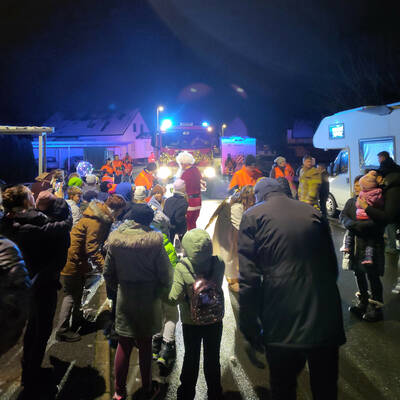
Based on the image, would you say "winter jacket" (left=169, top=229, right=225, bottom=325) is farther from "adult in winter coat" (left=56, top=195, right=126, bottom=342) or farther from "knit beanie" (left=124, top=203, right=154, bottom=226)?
"adult in winter coat" (left=56, top=195, right=126, bottom=342)

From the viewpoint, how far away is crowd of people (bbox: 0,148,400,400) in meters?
2.57

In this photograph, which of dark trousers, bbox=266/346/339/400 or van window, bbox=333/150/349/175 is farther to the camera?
van window, bbox=333/150/349/175

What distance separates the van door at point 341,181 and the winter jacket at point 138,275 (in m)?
10.4

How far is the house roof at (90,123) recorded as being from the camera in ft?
116

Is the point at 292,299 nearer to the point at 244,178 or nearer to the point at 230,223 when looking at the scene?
the point at 230,223

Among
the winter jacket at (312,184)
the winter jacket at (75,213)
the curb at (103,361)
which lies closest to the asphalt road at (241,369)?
the curb at (103,361)

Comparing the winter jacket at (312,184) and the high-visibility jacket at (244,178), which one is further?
the winter jacket at (312,184)

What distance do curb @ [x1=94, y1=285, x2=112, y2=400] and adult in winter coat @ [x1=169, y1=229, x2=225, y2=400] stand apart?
2.77ft

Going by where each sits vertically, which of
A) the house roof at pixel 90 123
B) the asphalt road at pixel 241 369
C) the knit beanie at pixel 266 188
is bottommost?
the asphalt road at pixel 241 369

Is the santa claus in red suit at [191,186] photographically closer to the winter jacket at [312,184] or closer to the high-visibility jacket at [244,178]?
the high-visibility jacket at [244,178]

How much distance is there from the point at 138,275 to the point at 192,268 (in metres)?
0.50

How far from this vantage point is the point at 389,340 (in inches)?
180

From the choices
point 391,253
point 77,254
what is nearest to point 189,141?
point 391,253

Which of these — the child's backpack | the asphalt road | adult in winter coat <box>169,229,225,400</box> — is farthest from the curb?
the child's backpack
